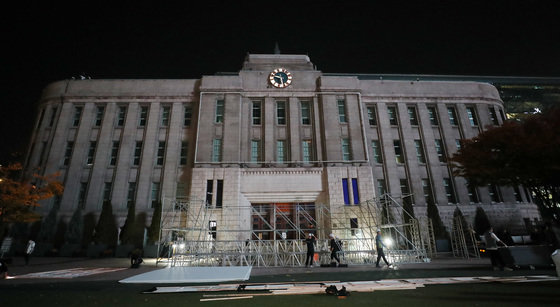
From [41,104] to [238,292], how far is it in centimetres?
3425

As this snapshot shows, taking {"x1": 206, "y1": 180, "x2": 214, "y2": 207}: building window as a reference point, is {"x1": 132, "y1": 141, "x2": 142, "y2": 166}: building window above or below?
above

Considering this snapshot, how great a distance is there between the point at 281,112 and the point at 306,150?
4.93 m

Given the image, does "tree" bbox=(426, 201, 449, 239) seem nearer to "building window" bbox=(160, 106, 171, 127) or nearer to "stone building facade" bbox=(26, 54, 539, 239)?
"stone building facade" bbox=(26, 54, 539, 239)

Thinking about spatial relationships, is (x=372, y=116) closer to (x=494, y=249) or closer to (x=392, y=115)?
(x=392, y=115)

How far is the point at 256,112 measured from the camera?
26516 mm

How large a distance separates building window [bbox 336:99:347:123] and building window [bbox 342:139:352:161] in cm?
225

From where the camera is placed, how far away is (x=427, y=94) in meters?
28.7

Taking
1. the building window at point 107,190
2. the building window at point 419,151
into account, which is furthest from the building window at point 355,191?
the building window at point 107,190

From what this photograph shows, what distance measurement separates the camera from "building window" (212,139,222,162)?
23656mm

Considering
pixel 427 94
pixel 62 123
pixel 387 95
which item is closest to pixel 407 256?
pixel 387 95

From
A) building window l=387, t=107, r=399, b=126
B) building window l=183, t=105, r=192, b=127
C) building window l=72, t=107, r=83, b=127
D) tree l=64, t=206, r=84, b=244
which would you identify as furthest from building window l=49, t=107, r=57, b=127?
building window l=387, t=107, r=399, b=126

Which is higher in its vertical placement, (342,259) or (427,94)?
(427,94)

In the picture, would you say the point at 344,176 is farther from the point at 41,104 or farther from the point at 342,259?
the point at 41,104

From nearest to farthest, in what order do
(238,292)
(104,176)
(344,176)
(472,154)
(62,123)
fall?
(238,292) < (472,154) < (344,176) < (104,176) < (62,123)
